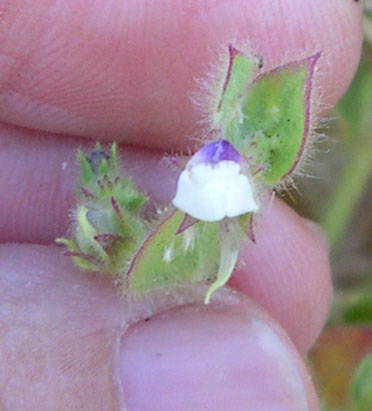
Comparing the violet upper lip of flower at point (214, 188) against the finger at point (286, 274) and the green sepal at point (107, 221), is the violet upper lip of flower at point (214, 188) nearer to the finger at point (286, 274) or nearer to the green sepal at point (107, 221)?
the green sepal at point (107, 221)

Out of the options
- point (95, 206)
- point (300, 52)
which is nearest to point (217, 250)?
point (95, 206)

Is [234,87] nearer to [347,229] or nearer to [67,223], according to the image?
[67,223]

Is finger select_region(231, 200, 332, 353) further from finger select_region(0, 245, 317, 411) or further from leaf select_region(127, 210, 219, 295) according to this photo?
leaf select_region(127, 210, 219, 295)

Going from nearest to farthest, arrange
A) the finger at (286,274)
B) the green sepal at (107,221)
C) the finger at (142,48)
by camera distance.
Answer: the green sepal at (107,221), the finger at (142,48), the finger at (286,274)

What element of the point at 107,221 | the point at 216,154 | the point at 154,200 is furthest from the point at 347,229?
the point at 216,154

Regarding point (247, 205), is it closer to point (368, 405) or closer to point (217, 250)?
point (217, 250)

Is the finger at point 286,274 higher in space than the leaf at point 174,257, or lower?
lower

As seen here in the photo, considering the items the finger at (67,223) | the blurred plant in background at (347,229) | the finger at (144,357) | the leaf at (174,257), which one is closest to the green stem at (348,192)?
the blurred plant in background at (347,229)
